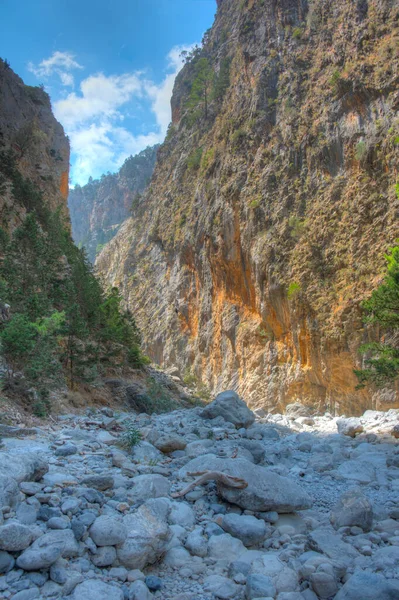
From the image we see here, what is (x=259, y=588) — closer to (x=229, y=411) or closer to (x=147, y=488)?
(x=147, y=488)

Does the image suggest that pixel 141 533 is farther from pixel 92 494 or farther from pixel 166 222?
pixel 166 222

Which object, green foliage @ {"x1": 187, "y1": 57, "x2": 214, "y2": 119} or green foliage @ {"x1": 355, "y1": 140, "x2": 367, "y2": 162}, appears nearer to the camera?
green foliage @ {"x1": 355, "y1": 140, "x2": 367, "y2": 162}

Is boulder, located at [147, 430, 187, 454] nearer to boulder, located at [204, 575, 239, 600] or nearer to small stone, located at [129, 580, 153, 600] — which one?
boulder, located at [204, 575, 239, 600]

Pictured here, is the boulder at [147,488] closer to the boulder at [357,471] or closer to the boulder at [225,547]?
the boulder at [225,547]

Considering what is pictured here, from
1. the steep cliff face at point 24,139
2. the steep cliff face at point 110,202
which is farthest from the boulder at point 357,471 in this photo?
the steep cliff face at point 110,202

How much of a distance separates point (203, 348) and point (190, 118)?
83.0ft

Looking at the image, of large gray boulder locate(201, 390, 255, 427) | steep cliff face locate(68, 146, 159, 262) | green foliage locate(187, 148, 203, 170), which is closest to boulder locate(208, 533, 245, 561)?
large gray boulder locate(201, 390, 255, 427)

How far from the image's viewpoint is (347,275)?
17594 mm

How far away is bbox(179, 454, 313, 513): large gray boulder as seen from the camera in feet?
15.3

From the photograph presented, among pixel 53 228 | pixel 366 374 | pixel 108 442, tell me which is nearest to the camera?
pixel 108 442

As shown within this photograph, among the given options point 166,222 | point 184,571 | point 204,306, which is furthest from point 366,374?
point 166,222


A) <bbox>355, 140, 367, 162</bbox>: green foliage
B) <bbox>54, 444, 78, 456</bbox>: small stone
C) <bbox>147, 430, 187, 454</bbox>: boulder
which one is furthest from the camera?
<bbox>355, 140, 367, 162</bbox>: green foliage

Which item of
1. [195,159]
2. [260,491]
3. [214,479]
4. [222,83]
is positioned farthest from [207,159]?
[260,491]

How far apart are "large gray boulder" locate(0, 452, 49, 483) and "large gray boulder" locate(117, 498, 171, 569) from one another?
43.8 inches
